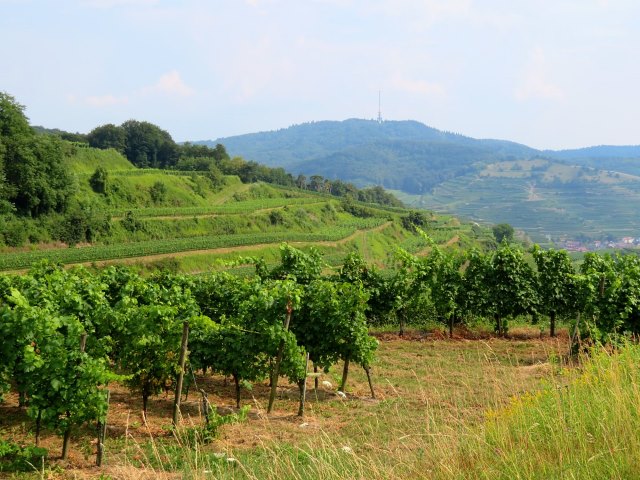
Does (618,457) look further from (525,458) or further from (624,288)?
(624,288)

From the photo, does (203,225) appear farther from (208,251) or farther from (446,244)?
(446,244)

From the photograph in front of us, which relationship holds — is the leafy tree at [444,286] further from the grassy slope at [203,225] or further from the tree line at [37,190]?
the tree line at [37,190]

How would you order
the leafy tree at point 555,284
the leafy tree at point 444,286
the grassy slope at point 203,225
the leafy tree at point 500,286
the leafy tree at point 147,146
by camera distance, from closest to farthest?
the leafy tree at point 555,284, the leafy tree at point 500,286, the leafy tree at point 444,286, the grassy slope at point 203,225, the leafy tree at point 147,146

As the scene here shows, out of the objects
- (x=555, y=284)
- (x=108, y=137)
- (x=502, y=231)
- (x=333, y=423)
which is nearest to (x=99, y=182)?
(x=108, y=137)

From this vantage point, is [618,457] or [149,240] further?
[149,240]

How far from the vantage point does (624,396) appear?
5.86m

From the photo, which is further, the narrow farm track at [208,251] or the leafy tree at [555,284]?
the narrow farm track at [208,251]

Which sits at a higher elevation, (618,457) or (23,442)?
(618,457)

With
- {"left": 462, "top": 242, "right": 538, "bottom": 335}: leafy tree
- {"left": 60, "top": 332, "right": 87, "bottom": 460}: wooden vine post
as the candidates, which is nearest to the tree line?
{"left": 462, "top": 242, "right": 538, "bottom": 335}: leafy tree

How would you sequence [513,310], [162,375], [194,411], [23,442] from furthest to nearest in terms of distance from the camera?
→ 1. [513,310]
2. [194,411]
3. [162,375]
4. [23,442]

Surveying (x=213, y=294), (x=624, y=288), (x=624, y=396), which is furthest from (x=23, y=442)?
(x=624, y=288)

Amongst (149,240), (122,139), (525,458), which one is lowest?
(149,240)

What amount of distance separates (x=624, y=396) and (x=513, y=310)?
17.1 meters

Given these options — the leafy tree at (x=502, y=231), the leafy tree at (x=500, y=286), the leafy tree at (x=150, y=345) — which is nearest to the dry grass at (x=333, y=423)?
the leafy tree at (x=150, y=345)
